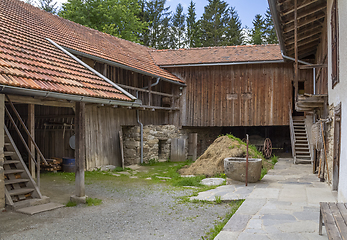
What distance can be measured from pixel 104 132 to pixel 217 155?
4.77m

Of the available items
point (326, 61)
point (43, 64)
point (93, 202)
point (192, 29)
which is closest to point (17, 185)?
point (93, 202)

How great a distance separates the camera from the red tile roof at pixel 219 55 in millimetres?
15750

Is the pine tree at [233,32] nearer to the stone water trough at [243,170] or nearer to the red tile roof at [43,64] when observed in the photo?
the red tile roof at [43,64]

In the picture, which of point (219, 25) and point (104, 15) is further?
point (219, 25)

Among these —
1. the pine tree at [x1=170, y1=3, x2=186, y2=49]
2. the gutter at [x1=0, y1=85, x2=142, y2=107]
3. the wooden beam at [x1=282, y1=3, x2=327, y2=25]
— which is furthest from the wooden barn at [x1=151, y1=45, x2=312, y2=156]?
the pine tree at [x1=170, y1=3, x2=186, y2=49]

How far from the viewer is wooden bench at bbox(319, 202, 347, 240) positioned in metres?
3.08

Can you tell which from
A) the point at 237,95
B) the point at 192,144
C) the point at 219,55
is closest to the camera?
the point at 237,95

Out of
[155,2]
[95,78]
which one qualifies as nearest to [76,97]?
[95,78]

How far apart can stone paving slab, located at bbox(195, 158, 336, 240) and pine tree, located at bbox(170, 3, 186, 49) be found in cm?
2440

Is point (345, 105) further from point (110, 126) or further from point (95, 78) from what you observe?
→ point (110, 126)

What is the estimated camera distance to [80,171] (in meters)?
6.57

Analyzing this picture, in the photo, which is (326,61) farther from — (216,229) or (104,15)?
(104,15)

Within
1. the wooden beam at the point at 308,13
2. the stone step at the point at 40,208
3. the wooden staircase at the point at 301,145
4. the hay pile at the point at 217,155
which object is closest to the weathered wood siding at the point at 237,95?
the wooden staircase at the point at 301,145

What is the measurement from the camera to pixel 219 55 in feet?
54.7
